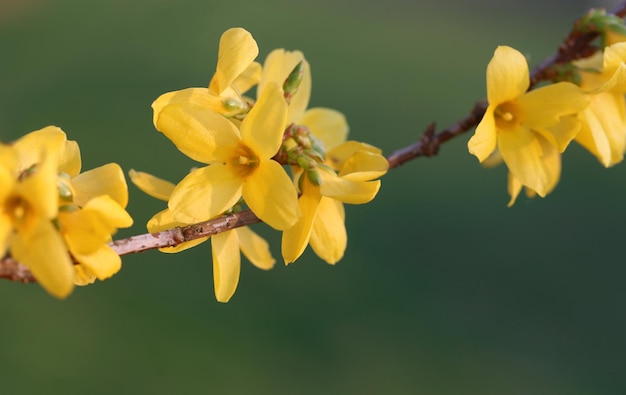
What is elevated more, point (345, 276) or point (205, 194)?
point (205, 194)

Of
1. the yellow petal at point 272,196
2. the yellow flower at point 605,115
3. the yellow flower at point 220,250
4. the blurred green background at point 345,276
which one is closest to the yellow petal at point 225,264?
the yellow flower at point 220,250

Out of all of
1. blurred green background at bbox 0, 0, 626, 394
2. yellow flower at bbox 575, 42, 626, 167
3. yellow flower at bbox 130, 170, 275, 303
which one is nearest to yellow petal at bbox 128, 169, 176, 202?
yellow flower at bbox 130, 170, 275, 303

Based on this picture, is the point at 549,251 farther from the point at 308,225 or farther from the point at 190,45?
the point at 308,225

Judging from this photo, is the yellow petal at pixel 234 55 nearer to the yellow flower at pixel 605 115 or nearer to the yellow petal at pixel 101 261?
the yellow petal at pixel 101 261

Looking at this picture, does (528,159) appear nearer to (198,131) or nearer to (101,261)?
(198,131)

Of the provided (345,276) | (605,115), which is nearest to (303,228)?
(605,115)
